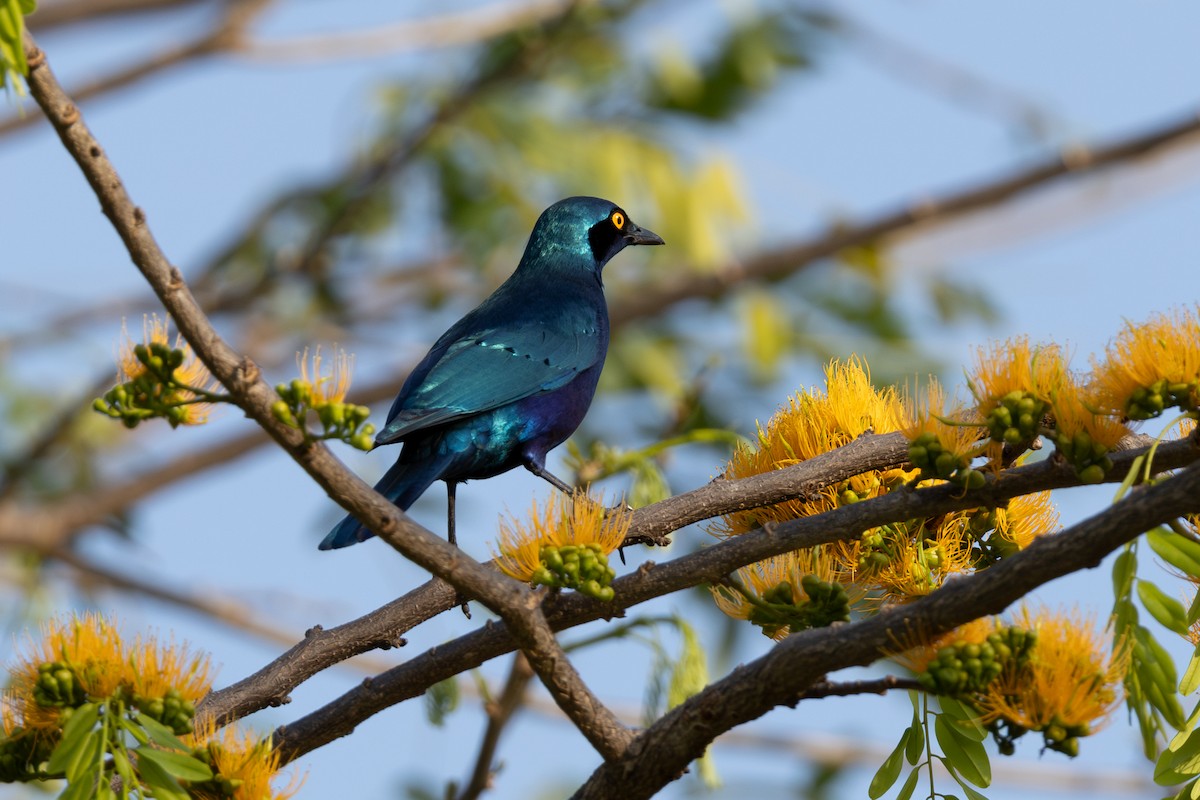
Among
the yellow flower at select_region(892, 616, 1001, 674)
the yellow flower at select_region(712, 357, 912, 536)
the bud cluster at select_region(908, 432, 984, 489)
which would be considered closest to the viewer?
the yellow flower at select_region(892, 616, 1001, 674)

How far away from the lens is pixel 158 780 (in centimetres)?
241

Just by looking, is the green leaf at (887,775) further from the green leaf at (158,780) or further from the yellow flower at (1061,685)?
the green leaf at (158,780)

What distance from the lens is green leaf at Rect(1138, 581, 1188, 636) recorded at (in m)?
2.45

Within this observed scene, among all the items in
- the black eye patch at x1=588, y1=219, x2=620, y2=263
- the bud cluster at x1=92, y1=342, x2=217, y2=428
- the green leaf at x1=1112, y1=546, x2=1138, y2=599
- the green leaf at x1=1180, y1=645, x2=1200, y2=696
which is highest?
the black eye patch at x1=588, y1=219, x2=620, y2=263

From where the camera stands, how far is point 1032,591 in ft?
7.57

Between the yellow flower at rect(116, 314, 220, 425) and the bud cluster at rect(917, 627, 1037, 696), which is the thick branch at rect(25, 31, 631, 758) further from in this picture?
the bud cluster at rect(917, 627, 1037, 696)

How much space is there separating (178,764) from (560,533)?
2.54 ft

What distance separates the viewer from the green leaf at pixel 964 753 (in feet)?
8.43

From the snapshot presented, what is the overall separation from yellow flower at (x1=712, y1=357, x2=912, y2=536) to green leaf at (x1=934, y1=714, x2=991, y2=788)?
65cm

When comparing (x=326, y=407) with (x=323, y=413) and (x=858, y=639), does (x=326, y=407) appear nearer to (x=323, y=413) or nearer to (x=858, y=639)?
(x=323, y=413)

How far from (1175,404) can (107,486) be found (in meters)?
7.93

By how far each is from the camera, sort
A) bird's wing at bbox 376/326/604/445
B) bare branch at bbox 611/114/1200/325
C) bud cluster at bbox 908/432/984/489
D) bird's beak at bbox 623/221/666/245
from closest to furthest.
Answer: bud cluster at bbox 908/432/984/489 < bird's wing at bbox 376/326/604/445 < bird's beak at bbox 623/221/666/245 < bare branch at bbox 611/114/1200/325

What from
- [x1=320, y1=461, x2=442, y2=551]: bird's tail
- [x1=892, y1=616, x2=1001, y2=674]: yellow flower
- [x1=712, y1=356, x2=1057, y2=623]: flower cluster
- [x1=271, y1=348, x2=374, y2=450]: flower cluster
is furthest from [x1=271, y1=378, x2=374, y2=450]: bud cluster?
[x1=320, y1=461, x2=442, y2=551]: bird's tail

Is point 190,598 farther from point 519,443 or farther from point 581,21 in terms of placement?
point 519,443
